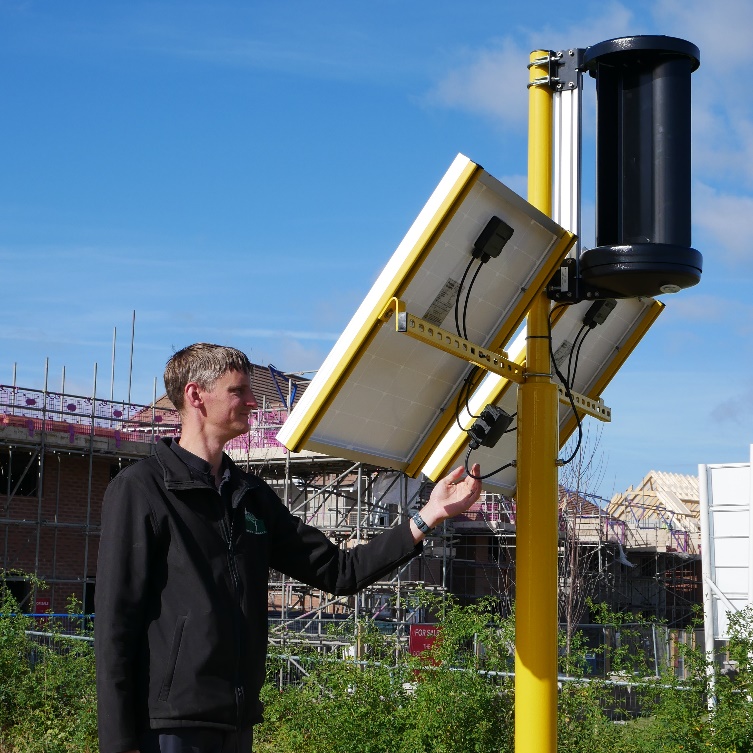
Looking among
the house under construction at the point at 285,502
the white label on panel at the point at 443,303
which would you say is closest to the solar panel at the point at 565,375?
the white label on panel at the point at 443,303

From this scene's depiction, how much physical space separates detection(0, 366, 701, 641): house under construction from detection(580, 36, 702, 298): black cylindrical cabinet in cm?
1905

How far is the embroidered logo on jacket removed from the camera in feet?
11.4

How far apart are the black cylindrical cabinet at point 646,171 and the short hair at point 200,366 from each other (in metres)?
1.42

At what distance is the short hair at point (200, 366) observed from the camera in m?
3.41

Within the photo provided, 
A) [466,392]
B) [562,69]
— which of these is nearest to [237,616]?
[466,392]

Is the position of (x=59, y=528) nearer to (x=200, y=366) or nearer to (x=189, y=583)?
(x=200, y=366)

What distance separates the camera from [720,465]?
39.8 feet

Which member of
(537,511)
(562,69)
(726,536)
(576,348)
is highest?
(562,69)

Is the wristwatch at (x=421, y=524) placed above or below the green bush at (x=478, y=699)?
above

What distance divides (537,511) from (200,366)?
1.44 meters

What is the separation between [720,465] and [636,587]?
29.9 m

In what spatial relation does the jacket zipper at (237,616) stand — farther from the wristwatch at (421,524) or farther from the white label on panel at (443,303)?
the white label on panel at (443,303)

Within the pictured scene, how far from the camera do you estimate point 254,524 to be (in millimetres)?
3492

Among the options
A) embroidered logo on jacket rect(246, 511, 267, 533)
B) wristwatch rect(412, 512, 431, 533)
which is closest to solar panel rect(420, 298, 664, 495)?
wristwatch rect(412, 512, 431, 533)
